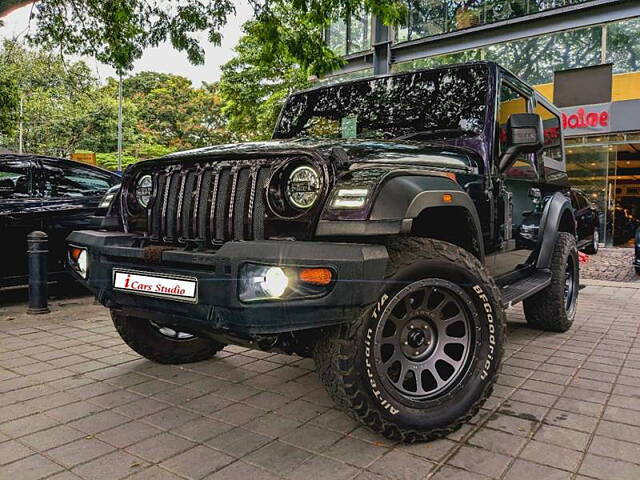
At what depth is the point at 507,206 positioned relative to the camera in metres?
3.80

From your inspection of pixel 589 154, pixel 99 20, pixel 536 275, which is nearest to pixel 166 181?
pixel 536 275

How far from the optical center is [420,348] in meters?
2.79

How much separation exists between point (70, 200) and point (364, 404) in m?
5.18

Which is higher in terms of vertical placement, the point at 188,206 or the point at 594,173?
the point at 594,173

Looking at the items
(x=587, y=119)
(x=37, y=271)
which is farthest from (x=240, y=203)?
(x=587, y=119)

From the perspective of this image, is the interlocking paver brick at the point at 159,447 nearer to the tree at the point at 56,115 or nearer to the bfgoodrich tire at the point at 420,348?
the bfgoodrich tire at the point at 420,348

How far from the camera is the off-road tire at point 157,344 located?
11.6 feet

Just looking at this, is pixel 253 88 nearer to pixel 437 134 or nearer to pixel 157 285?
pixel 437 134

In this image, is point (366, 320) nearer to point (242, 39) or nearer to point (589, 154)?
point (589, 154)

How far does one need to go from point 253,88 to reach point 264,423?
1874 centimetres

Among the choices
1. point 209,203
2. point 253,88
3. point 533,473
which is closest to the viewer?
point 533,473

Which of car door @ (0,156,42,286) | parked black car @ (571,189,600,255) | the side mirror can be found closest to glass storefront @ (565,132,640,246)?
parked black car @ (571,189,600,255)

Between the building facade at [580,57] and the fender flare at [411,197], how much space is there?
11992mm

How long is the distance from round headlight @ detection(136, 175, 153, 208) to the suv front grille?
17 centimetres
